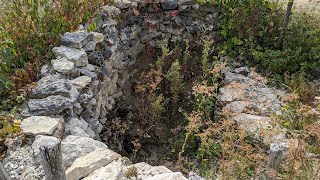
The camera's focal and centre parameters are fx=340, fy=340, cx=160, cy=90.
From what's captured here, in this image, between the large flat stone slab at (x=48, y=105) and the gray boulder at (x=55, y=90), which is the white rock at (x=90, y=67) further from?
the large flat stone slab at (x=48, y=105)

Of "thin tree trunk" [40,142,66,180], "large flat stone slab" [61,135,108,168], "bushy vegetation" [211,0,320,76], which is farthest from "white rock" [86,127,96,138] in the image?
"bushy vegetation" [211,0,320,76]

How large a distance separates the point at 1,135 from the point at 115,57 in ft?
9.04

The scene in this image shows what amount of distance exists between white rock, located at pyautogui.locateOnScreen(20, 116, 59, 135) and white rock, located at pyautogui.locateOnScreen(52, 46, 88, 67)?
3.70ft

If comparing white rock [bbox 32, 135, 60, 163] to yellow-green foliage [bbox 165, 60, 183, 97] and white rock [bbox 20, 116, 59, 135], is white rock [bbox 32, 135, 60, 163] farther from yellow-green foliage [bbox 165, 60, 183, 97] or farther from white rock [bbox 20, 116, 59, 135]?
yellow-green foliage [bbox 165, 60, 183, 97]

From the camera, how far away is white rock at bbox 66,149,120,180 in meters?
3.21

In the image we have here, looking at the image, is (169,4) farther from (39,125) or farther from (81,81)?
(39,125)

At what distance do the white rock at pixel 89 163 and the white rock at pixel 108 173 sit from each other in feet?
0.19

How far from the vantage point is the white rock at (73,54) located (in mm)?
4668

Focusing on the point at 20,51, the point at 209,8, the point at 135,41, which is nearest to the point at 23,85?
the point at 20,51

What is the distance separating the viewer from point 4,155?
346 cm

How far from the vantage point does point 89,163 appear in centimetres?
328

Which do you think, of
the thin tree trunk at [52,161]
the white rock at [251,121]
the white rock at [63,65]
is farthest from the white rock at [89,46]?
the thin tree trunk at [52,161]

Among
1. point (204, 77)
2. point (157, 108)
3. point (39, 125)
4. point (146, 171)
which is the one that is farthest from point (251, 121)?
point (39, 125)

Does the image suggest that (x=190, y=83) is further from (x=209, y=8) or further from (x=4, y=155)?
(x=4, y=155)
